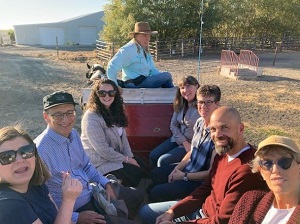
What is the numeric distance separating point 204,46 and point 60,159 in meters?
23.6

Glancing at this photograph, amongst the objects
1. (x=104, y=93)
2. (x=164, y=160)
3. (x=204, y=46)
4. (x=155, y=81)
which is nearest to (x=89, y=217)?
(x=104, y=93)

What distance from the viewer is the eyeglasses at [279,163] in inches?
68.1

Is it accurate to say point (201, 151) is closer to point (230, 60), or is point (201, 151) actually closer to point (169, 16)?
point (230, 60)

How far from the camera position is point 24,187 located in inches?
70.7

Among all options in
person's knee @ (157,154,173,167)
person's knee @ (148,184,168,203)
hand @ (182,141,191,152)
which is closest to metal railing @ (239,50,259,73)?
hand @ (182,141,191,152)

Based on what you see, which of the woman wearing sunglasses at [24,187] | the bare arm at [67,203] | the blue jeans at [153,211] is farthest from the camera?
the blue jeans at [153,211]

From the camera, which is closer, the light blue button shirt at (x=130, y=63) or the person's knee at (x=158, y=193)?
the person's knee at (x=158, y=193)

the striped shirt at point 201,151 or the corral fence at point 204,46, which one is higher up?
the striped shirt at point 201,151

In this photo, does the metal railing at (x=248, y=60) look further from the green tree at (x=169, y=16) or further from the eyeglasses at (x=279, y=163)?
the eyeglasses at (x=279, y=163)

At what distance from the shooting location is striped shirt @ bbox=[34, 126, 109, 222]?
95.8 inches

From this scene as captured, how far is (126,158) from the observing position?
3.57 metres

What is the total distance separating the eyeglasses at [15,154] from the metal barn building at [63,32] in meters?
37.7

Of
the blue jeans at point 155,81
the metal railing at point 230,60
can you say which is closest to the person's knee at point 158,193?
the blue jeans at point 155,81

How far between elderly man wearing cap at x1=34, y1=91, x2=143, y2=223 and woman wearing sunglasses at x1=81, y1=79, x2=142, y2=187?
0.58 meters
